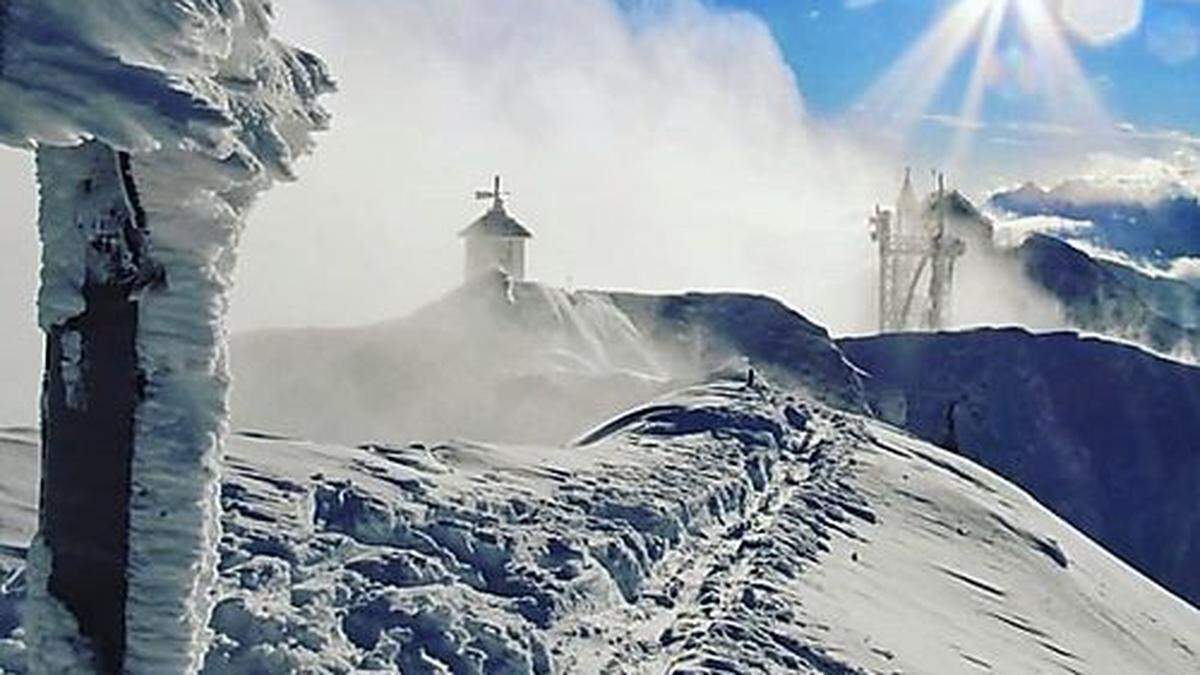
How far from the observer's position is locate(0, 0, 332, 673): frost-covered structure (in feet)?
12.2

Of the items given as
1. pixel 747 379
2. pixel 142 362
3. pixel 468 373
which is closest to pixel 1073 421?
pixel 468 373

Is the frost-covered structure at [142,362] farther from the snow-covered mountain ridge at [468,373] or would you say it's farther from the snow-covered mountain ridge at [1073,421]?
the snow-covered mountain ridge at [1073,421]

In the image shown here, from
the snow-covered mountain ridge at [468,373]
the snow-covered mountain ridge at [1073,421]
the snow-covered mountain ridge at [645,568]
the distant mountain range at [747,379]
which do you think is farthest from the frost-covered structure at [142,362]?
the snow-covered mountain ridge at [1073,421]

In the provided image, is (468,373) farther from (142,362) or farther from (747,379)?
(142,362)

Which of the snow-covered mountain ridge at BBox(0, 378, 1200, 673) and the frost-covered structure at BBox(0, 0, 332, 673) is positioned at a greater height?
the frost-covered structure at BBox(0, 0, 332, 673)

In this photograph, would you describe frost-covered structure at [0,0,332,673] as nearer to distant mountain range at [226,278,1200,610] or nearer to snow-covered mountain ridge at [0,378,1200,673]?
snow-covered mountain ridge at [0,378,1200,673]

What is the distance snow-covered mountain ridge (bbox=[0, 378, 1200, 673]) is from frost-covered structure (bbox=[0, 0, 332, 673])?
432 centimetres

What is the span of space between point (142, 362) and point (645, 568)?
9085mm

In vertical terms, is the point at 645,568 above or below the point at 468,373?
below

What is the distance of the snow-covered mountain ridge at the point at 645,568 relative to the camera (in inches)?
368

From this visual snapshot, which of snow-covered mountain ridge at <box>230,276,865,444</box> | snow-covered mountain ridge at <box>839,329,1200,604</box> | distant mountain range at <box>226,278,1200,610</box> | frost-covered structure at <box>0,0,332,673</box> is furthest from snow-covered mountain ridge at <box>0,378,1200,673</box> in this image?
snow-covered mountain ridge at <box>839,329,1200,604</box>

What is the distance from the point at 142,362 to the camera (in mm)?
3811

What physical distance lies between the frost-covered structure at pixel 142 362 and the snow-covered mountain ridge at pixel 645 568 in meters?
4.32

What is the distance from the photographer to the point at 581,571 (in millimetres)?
11453
